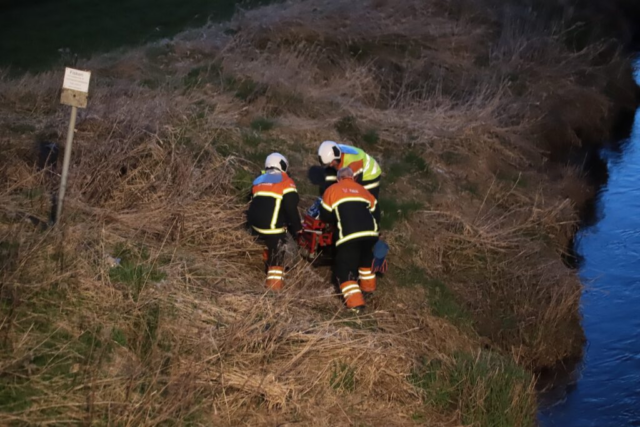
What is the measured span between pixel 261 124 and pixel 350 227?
5.21 metres

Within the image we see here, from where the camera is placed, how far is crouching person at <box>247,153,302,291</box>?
9.54m

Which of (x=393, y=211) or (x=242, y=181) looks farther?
(x=393, y=211)

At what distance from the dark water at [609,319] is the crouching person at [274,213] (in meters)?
3.40

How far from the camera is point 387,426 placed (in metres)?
7.36

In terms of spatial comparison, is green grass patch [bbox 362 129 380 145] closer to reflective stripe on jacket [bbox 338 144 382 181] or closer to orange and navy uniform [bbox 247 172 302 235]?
reflective stripe on jacket [bbox 338 144 382 181]

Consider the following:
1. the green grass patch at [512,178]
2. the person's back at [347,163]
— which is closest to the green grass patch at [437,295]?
the person's back at [347,163]

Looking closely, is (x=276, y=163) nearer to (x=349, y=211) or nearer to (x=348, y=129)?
(x=349, y=211)

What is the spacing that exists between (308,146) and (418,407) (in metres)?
6.70

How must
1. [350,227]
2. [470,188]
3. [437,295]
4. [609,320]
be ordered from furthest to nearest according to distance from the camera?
[470,188] → [609,320] → [437,295] → [350,227]

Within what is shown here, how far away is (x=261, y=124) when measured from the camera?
554 inches

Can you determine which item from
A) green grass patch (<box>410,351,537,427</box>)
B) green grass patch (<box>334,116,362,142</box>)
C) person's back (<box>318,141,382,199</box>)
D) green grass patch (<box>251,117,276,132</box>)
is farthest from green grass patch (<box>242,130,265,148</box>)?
green grass patch (<box>410,351,537,427</box>)

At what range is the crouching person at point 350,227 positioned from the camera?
928cm

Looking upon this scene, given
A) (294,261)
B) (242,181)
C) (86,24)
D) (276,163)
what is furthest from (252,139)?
(86,24)

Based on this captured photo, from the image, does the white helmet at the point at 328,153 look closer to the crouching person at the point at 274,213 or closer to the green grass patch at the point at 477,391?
the crouching person at the point at 274,213
